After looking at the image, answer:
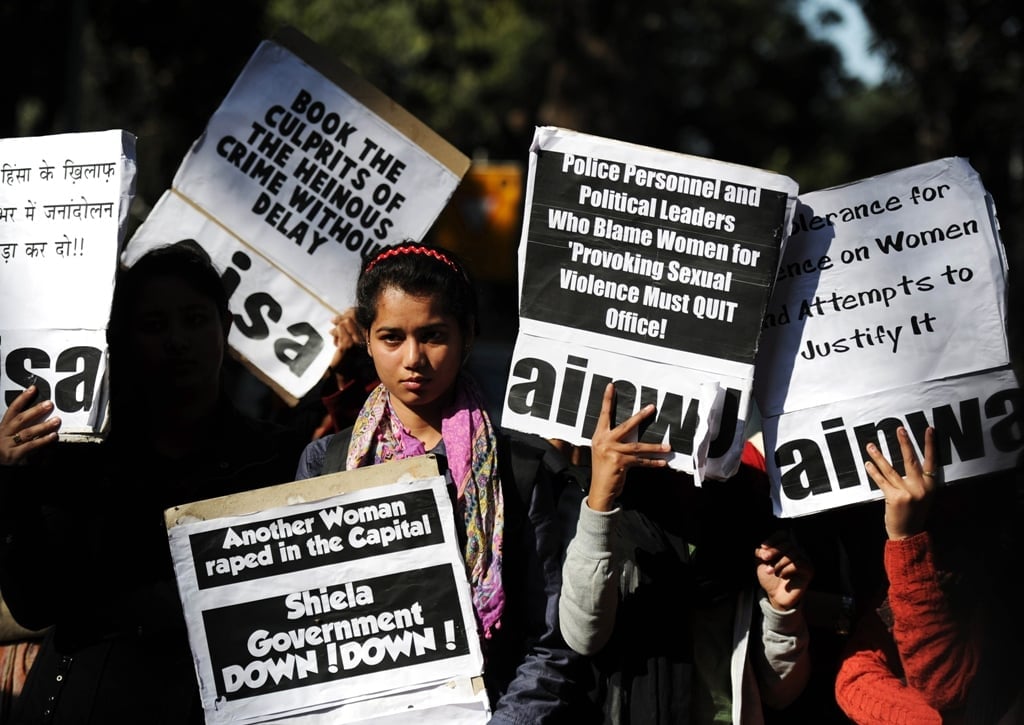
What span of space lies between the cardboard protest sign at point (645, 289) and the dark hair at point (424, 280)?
17 centimetres

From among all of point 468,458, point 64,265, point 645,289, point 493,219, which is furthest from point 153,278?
point 493,219

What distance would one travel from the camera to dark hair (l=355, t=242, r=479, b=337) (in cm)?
312

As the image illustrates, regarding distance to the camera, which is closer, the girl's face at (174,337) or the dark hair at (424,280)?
the dark hair at (424,280)

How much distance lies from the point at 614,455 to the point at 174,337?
1.30 metres

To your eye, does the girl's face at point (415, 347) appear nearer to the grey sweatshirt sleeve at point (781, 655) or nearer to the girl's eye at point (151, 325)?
the girl's eye at point (151, 325)

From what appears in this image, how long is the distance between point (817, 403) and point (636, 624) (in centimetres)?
68

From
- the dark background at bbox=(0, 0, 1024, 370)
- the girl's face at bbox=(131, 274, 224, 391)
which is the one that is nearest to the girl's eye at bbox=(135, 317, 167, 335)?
the girl's face at bbox=(131, 274, 224, 391)

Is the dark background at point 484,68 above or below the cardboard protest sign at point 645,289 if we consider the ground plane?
above

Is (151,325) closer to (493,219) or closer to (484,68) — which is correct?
(493,219)

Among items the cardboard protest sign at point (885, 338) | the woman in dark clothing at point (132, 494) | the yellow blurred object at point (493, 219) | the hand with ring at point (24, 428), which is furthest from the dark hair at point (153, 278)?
the yellow blurred object at point (493, 219)

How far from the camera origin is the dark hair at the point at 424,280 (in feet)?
10.2

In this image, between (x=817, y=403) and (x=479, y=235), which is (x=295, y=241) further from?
(x=479, y=235)

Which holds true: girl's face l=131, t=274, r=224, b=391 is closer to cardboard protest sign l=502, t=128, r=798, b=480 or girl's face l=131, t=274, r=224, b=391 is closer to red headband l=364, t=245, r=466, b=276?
red headband l=364, t=245, r=466, b=276

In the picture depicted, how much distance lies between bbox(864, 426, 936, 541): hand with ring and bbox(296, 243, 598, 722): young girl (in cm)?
77
